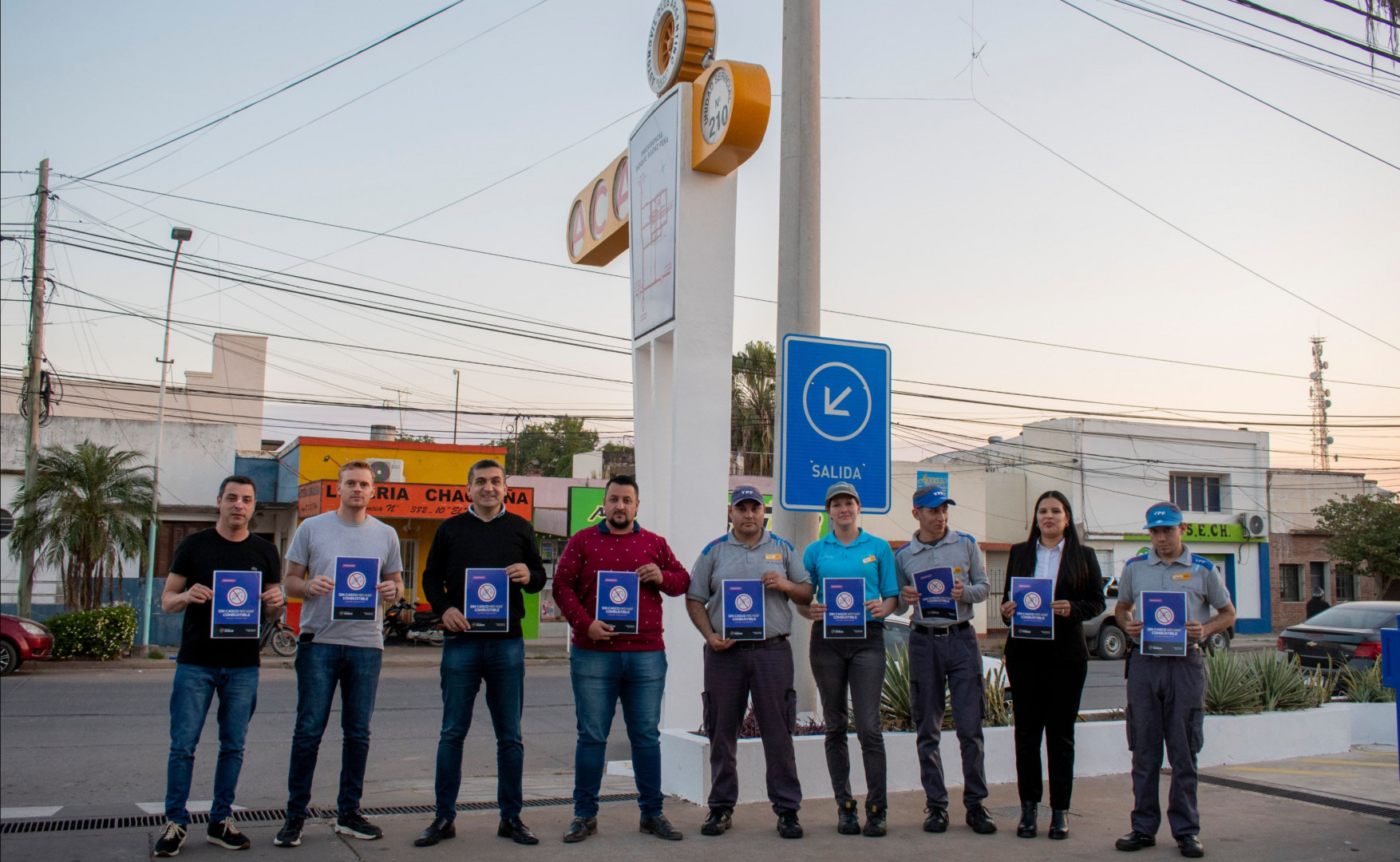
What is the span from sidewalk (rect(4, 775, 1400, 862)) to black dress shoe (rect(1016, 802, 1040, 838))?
0.06 meters

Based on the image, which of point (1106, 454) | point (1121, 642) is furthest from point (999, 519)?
point (1121, 642)

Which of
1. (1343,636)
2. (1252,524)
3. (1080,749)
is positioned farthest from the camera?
(1252,524)

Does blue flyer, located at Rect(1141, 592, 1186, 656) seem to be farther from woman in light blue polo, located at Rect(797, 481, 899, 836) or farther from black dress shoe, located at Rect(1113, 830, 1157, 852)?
woman in light blue polo, located at Rect(797, 481, 899, 836)

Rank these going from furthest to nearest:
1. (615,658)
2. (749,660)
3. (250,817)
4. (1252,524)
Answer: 1. (1252,524)
2. (250,817)
3. (749,660)
4. (615,658)

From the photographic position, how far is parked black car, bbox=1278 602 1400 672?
14562 millimetres

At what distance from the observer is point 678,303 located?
26.5 ft

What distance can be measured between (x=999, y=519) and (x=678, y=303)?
1302 inches

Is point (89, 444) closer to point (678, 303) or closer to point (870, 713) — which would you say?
point (678, 303)

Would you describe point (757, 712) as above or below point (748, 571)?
below

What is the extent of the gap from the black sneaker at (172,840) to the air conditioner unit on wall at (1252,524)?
38.4m

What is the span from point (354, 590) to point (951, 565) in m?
3.45

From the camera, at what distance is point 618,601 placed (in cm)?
594

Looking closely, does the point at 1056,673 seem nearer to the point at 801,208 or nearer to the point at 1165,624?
the point at 1165,624

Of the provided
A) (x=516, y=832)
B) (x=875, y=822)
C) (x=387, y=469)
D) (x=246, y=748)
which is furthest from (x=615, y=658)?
(x=387, y=469)
